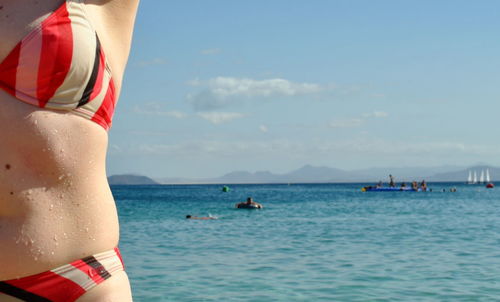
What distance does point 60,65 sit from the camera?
1.45 m

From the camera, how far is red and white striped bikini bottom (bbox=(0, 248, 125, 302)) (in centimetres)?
145

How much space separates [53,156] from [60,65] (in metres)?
0.21

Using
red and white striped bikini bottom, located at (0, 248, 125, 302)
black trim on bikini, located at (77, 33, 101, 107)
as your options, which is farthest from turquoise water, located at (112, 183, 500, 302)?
black trim on bikini, located at (77, 33, 101, 107)

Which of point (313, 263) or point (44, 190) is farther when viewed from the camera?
point (313, 263)

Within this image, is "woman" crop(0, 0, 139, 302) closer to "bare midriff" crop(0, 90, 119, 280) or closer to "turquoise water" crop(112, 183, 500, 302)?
"bare midriff" crop(0, 90, 119, 280)

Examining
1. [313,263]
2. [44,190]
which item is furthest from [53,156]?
[313,263]

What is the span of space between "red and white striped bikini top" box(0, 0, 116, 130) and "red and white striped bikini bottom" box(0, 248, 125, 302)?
0.36 m

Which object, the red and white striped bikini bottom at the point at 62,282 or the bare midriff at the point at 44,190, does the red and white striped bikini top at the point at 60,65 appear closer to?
the bare midriff at the point at 44,190

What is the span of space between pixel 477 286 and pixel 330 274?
2895 millimetres

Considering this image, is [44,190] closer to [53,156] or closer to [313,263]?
[53,156]

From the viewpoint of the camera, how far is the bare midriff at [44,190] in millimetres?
1440

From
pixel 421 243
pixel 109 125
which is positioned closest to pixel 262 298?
pixel 109 125

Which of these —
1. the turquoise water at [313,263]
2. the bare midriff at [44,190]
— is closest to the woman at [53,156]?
the bare midriff at [44,190]

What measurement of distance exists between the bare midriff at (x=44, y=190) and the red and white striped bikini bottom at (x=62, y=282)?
16 millimetres
